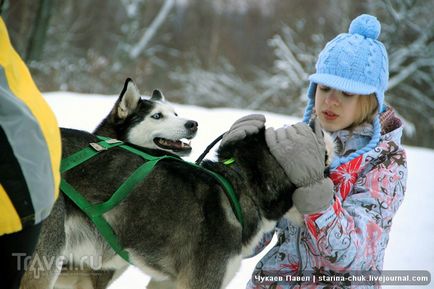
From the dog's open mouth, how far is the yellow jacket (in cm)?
208

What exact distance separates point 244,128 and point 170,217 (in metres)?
0.57

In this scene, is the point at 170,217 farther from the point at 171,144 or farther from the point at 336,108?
the point at 171,144

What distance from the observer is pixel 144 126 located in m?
3.73

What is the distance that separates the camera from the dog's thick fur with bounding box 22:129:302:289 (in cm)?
232

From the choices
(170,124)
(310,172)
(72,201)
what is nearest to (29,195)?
(72,201)

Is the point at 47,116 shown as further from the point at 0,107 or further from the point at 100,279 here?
the point at 100,279

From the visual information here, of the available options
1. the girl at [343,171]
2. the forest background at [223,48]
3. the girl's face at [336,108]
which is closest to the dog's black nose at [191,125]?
the girl at [343,171]

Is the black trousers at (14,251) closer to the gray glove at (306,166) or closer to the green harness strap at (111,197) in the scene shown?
the green harness strap at (111,197)

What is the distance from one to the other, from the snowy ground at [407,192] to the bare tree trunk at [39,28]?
471 cm

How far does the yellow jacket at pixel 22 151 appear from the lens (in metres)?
1.46

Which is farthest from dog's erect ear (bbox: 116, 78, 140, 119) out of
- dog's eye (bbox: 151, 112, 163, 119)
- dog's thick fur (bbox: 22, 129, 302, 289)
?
dog's thick fur (bbox: 22, 129, 302, 289)

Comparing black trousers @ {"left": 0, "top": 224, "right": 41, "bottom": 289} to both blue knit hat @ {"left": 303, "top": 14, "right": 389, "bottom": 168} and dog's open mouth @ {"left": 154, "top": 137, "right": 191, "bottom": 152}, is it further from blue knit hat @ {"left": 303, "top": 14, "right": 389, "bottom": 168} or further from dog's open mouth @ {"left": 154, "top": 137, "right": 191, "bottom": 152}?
dog's open mouth @ {"left": 154, "top": 137, "right": 191, "bottom": 152}

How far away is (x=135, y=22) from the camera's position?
77.9ft

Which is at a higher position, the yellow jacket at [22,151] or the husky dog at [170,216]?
the yellow jacket at [22,151]
